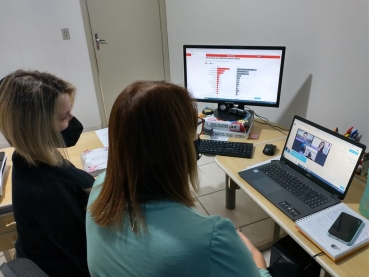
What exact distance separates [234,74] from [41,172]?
1.27 m

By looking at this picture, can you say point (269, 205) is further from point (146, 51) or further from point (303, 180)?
point (146, 51)

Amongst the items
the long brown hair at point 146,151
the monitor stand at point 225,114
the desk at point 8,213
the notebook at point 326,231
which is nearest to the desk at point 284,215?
the notebook at point 326,231

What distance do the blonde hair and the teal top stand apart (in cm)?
46

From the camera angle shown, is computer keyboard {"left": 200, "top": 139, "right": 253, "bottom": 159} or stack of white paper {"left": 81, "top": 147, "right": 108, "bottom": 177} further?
computer keyboard {"left": 200, "top": 139, "right": 253, "bottom": 159}

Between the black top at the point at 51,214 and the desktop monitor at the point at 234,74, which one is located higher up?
the desktop monitor at the point at 234,74

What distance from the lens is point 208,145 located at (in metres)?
1.70

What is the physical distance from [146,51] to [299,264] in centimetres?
305

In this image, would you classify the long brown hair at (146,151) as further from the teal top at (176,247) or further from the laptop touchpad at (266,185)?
the laptop touchpad at (266,185)

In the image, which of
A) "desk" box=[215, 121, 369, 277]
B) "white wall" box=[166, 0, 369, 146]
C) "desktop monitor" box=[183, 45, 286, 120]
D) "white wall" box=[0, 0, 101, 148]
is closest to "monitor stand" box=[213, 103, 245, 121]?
"desktop monitor" box=[183, 45, 286, 120]

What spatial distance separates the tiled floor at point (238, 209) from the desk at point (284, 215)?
365 millimetres

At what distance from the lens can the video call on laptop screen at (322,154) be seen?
3.85 feet

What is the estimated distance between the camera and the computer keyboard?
1.60 metres

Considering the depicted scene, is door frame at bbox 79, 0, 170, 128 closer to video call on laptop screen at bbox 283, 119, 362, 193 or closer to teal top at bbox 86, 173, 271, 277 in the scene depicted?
video call on laptop screen at bbox 283, 119, 362, 193

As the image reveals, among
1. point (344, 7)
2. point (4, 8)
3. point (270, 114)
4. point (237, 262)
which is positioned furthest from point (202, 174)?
point (4, 8)
